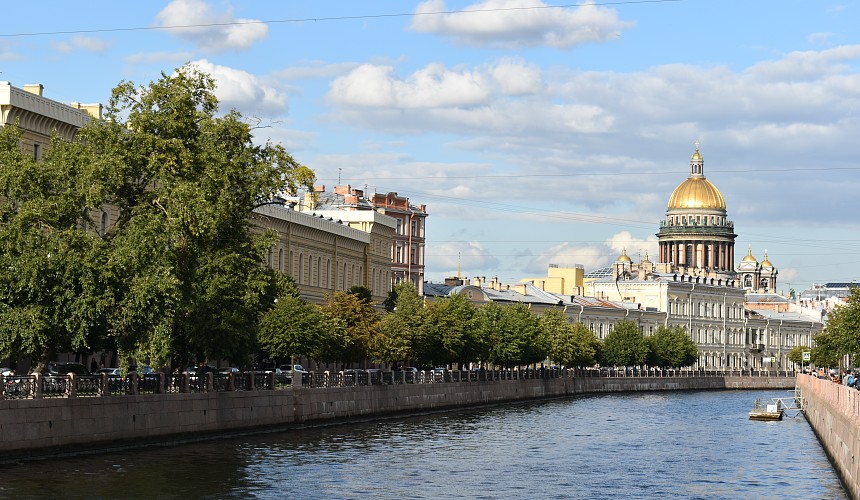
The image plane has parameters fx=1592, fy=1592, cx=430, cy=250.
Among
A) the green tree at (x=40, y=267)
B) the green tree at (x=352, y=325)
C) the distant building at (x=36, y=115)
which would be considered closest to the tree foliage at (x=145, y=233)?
the green tree at (x=40, y=267)

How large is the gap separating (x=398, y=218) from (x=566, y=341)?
656 inches

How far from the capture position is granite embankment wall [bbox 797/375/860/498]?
37438mm

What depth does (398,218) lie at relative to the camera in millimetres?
128000

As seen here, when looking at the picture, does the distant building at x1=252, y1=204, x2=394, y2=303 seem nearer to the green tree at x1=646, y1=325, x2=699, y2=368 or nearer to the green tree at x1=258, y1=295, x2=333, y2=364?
the green tree at x1=258, y1=295, x2=333, y2=364

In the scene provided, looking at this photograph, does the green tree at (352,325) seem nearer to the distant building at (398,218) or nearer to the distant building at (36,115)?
the distant building at (36,115)

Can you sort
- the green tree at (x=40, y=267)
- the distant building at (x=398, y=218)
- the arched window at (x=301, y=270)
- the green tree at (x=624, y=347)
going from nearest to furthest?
the green tree at (x=40, y=267)
the arched window at (x=301, y=270)
the distant building at (x=398, y=218)
the green tree at (x=624, y=347)

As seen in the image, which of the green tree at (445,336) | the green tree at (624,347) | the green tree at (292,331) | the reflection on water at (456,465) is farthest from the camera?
the green tree at (624,347)

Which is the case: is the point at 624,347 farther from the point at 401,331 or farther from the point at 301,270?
the point at 401,331

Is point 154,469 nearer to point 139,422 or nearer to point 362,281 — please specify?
point 139,422

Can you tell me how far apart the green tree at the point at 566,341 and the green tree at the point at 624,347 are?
14.4 meters

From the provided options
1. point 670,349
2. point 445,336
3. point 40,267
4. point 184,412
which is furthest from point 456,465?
point 670,349

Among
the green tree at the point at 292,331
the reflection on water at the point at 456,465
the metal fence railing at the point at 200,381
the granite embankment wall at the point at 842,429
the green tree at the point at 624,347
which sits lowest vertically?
A: the reflection on water at the point at 456,465

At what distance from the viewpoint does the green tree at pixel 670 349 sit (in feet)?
522

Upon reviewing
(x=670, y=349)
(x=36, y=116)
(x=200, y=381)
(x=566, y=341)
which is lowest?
(x=200, y=381)
